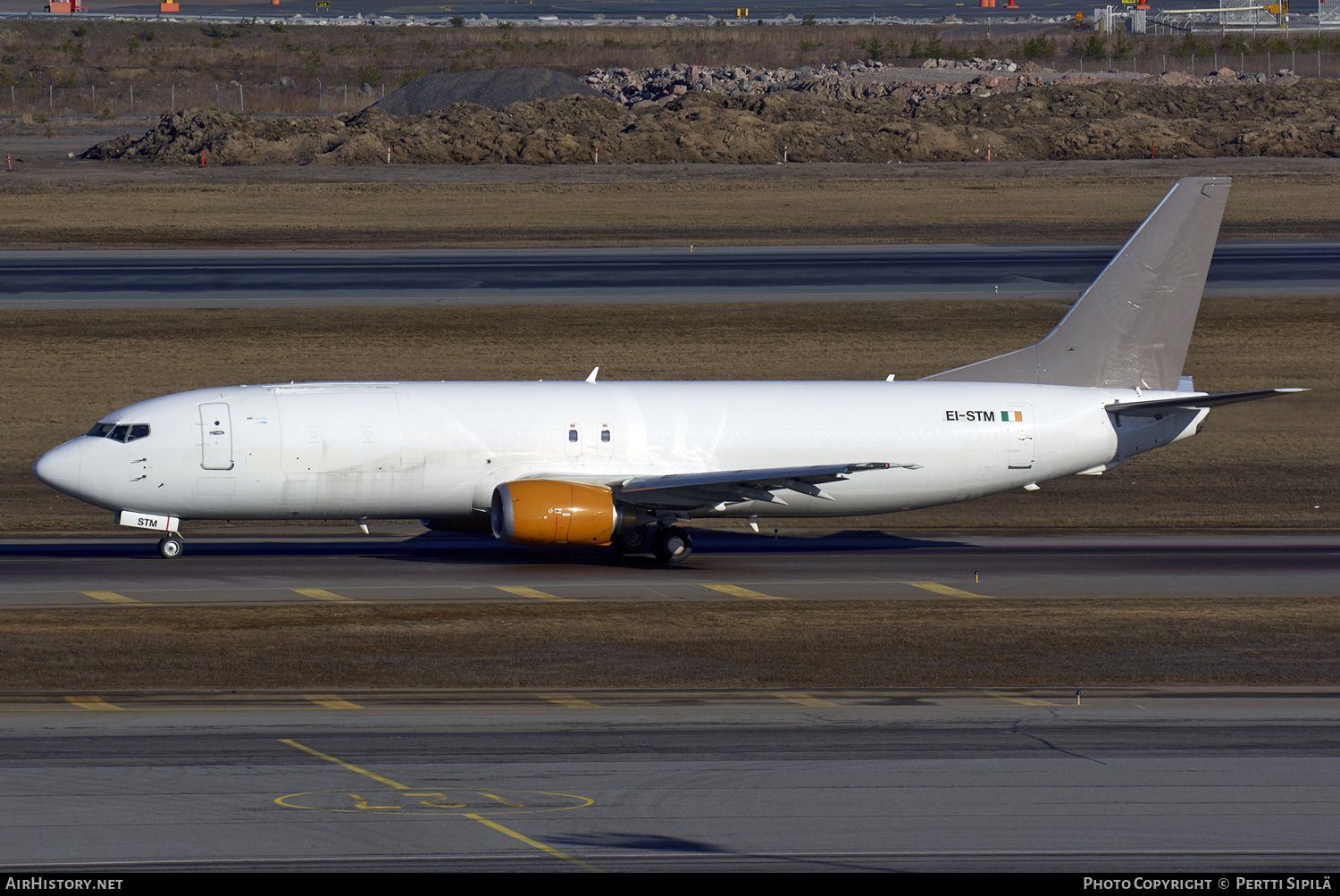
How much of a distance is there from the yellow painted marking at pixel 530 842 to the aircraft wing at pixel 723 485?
18.2 metres

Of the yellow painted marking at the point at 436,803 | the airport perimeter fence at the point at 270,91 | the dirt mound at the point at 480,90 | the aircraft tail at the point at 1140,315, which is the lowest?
the yellow painted marking at the point at 436,803

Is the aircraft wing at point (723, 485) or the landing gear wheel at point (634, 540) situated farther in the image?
the landing gear wheel at point (634, 540)

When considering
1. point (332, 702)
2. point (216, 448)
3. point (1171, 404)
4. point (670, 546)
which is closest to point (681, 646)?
point (332, 702)

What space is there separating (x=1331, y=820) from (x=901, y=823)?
5.20m

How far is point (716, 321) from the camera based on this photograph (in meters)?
63.2

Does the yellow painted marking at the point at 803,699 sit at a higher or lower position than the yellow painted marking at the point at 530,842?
lower

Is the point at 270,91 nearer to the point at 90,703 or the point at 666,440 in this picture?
the point at 666,440

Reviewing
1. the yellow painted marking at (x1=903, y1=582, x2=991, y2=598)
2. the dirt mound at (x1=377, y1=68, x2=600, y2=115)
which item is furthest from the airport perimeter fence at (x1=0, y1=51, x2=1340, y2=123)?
the yellow painted marking at (x1=903, y1=582, x2=991, y2=598)

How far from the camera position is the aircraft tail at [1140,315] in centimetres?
4112

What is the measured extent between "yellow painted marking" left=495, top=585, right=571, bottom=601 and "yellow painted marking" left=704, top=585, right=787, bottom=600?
353 centimetres

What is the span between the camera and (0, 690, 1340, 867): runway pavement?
683 inches

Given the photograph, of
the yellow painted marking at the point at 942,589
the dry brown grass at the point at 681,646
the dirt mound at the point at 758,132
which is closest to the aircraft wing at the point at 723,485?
the yellow painted marking at the point at 942,589

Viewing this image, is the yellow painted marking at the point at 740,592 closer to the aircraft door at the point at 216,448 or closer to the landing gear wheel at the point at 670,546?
the landing gear wheel at the point at 670,546

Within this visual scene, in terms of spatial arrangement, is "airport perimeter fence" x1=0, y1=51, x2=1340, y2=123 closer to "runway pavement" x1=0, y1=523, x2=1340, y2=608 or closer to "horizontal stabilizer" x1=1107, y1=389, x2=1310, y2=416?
"runway pavement" x1=0, y1=523, x2=1340, y2=608
